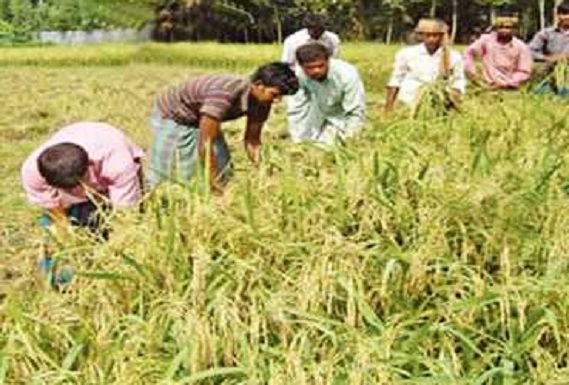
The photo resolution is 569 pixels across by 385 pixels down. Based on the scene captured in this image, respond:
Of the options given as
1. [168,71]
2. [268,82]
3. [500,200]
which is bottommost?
[168,71]

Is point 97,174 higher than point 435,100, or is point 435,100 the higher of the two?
point 435,100

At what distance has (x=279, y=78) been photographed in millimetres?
4297

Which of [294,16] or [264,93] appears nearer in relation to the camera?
[264,93]

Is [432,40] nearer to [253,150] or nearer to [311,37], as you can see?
[311,37]

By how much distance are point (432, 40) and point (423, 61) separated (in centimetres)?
13

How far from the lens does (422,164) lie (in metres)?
3.71

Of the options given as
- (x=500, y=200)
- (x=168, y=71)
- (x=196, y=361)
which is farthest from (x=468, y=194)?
(x=168, y=71)

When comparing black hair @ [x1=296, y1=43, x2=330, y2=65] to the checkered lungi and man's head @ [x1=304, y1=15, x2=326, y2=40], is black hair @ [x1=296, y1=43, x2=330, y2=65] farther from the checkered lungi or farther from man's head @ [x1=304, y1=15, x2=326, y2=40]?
man's head @ [x1=304, y1=15, x2=326, y2=40]

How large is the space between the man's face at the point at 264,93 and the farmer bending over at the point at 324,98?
0.58 m

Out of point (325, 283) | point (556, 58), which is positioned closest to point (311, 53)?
point (325, 283)

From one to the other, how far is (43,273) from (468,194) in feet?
4.51

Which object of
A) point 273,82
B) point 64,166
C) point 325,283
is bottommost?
point 325,283

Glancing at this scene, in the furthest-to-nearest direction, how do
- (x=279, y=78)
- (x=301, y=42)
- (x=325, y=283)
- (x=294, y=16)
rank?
(x=294, y=16) < (x=301, y=42) < (x=279, y=78) < (x=325, y=283)

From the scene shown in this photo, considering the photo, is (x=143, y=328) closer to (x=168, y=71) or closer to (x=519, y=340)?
(x=519, y=340)
